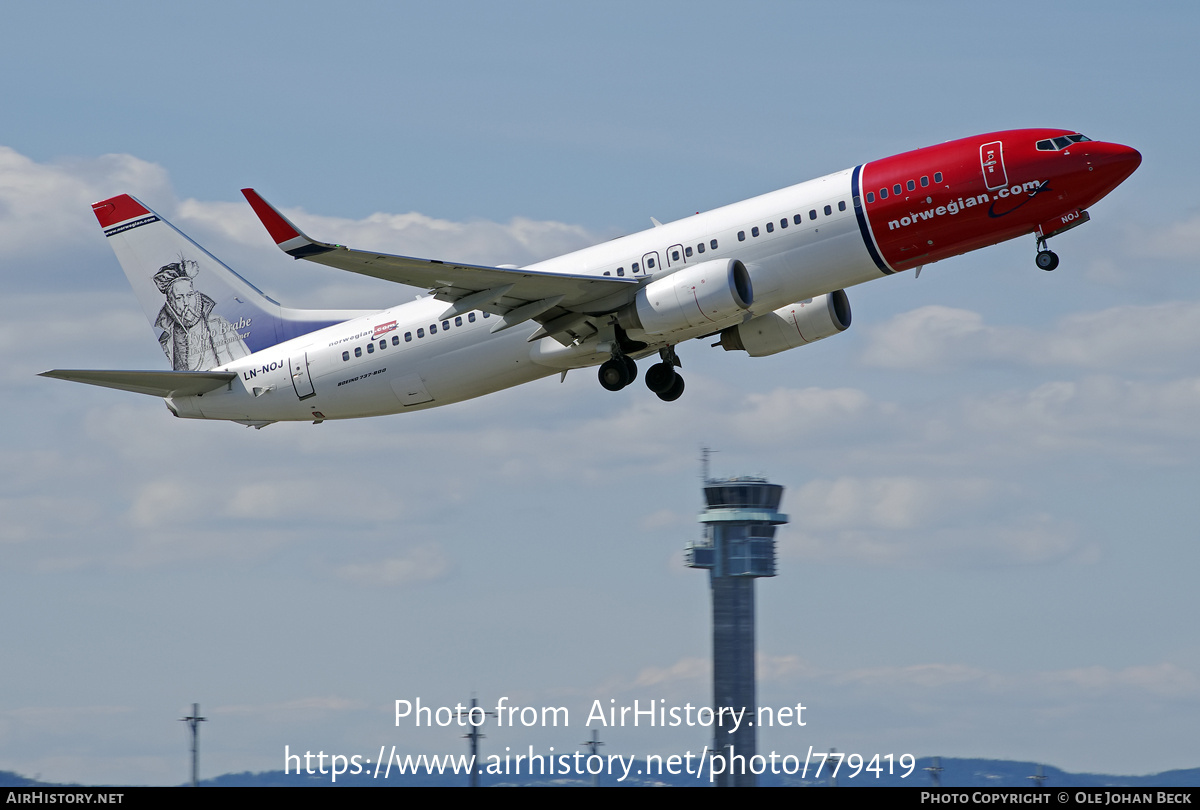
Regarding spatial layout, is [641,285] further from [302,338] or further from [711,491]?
[711,491]

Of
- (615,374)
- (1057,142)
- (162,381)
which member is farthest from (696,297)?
(162,381)

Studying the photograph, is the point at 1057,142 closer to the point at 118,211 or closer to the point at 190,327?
the point at 190,327

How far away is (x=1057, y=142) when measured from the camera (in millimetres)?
39438

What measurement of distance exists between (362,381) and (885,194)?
662 inches

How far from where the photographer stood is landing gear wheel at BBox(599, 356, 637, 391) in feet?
141

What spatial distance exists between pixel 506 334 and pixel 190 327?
13932mm

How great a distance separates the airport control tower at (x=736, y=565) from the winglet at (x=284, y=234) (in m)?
128

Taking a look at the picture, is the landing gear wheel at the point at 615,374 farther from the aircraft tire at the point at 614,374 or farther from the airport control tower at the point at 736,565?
the airport control tower at the point at 736,565

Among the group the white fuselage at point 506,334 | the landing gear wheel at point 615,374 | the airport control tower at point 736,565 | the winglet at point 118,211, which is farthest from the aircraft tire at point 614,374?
the airport control tower at point 736,565

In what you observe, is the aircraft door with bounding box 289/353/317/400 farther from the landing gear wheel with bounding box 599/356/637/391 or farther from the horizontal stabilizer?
the landing gear wheel with bounding box 599/356/637/391

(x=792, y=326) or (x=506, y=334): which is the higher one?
(x=792, y=326)

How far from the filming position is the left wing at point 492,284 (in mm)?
37688
